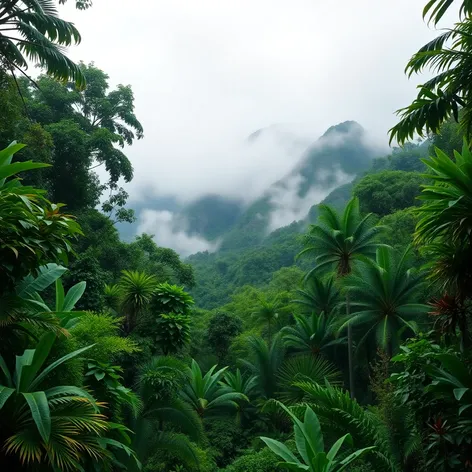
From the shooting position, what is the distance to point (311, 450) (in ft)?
21.7

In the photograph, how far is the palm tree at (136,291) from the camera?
13.5 metres

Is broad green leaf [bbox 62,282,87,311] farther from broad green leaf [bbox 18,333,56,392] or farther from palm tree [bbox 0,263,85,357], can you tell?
broad green leaf [bbox 18,333,56,392]

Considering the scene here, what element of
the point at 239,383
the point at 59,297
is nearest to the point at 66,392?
the point at 59,297

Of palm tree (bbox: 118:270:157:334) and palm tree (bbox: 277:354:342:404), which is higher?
palm tree (bbox: 277:354:342:404)

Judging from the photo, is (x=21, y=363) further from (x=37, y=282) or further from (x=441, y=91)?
(x=441, y=91)

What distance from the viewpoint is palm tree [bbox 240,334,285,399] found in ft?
74.4

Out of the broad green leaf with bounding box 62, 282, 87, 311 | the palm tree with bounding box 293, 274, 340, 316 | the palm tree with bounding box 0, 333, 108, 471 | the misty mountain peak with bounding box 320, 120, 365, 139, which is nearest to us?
the palm tree with bounding box 0, 333, 108, 471

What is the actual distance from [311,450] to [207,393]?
13552mm

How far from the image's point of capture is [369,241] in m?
19.7

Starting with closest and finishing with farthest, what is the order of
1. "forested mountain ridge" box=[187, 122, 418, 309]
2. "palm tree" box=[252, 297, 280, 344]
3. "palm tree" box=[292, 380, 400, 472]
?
"palm tree" box=[292, 380, 400, 472] → "palm tree" box=[252, 297, 280, 344] → "forested mountain ridge" box=[187, 122, 418, 309]

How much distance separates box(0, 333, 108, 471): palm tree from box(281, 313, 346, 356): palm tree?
1706 centimetres

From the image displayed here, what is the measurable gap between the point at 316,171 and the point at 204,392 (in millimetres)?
79180

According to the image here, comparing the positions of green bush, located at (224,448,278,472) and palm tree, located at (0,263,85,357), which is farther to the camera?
green bush, located at (224,448,278,472)

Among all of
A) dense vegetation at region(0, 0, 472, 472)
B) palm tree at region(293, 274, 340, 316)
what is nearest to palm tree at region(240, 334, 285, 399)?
dense vegetation at region(0, 0, 472, 472)
